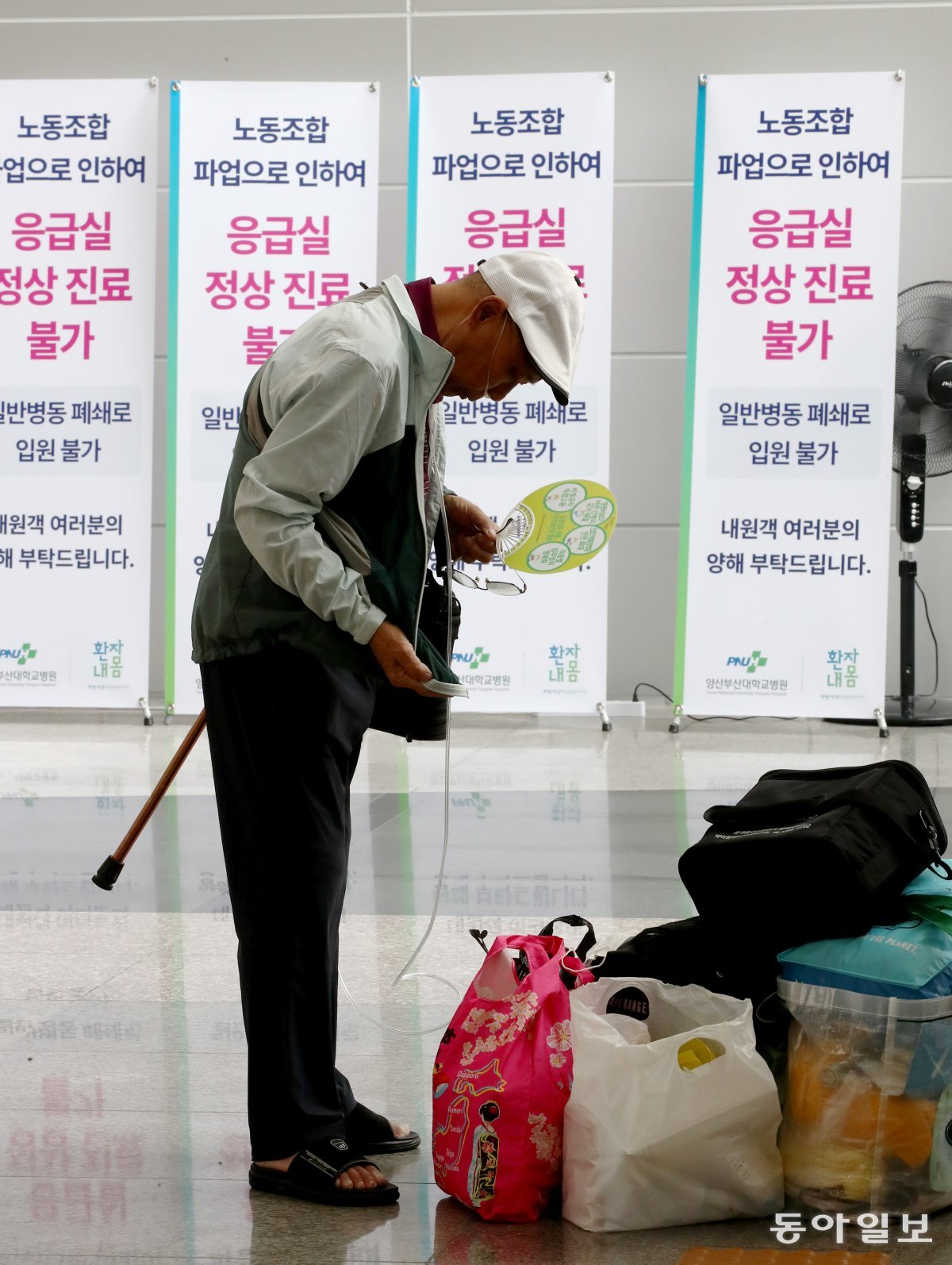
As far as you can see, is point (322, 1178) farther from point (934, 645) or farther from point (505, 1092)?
point (934, 645)

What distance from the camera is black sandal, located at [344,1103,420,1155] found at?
2.10 meters

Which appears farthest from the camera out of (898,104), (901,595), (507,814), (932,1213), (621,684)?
(621,684)

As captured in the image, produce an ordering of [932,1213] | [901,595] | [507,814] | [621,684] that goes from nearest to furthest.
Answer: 1. [932,1213]
2. [507,814]
3. [901,595]
4. [621,684]

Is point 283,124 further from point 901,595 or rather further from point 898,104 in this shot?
point 901,595

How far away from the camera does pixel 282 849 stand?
1938 mm

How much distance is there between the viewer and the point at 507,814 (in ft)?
14.8

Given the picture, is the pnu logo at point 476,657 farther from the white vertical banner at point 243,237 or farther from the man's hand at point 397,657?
the man's hand at point 397,657

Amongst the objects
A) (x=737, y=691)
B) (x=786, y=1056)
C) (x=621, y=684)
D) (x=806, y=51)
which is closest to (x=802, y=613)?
(x=737, y=691)

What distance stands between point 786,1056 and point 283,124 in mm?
5171

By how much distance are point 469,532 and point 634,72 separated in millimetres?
5323

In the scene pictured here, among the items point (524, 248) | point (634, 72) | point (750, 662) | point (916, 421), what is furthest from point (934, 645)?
point (634, 72)

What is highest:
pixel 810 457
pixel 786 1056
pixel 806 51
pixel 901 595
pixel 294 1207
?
pixel 806 51

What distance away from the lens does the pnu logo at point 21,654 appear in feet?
21.0

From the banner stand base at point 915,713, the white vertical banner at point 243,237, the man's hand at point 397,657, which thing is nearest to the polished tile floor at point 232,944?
the banner stand base at point 915,713
